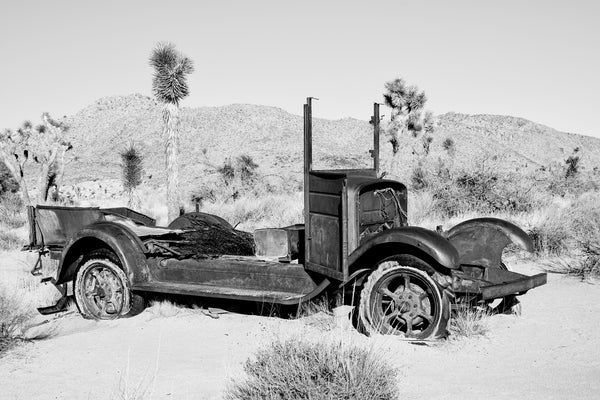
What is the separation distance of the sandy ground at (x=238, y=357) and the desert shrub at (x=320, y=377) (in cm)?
17

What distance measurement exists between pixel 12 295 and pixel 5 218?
12.1 meters

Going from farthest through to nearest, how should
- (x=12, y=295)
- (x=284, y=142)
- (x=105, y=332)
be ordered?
(x=284, y=142), (x=12, y=295), (x=105, y=332)

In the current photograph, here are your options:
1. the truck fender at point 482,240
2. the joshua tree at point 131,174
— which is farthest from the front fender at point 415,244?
the joshua tree at point 131,174

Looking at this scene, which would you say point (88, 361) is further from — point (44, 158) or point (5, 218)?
point (44, 158)

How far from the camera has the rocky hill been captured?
5422 centimetres

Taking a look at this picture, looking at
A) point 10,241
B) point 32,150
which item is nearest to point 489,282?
point 10,241

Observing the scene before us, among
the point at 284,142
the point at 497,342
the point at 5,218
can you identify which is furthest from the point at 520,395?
the point at 284,142

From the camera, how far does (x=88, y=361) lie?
5531mm

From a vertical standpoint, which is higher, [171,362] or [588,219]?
[588,219]

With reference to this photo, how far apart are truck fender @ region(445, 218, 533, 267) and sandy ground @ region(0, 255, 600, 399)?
2.27 feet

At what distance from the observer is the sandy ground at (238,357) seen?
15.3 ft

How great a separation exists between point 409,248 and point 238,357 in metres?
1.86

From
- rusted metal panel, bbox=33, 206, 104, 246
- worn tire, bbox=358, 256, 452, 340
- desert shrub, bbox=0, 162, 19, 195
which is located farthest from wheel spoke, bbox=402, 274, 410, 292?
desert shrub, bbox=0, 162, 19, 195

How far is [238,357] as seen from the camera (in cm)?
553
